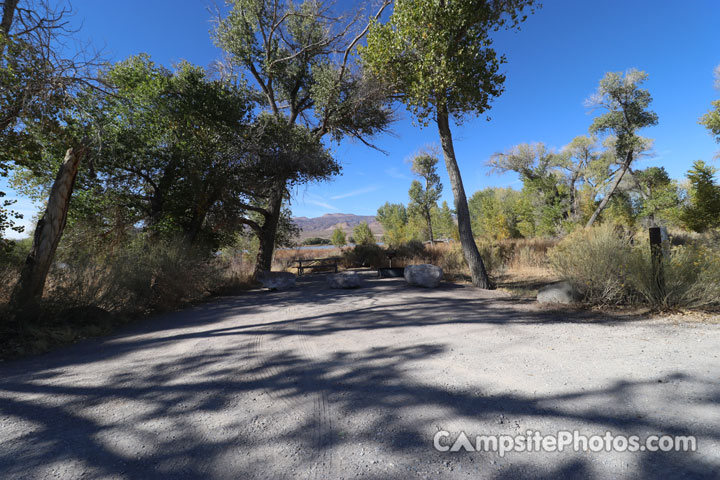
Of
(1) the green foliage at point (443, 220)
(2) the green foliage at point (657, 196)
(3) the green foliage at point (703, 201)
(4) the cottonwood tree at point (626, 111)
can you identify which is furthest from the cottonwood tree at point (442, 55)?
(1) the green foliage at point (443, 220)

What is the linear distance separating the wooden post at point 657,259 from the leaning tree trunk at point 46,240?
9.90 m

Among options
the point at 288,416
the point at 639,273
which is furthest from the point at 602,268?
the point at 288,416

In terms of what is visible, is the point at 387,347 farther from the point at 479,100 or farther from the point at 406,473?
the point at 479,100

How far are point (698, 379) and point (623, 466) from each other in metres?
1.54

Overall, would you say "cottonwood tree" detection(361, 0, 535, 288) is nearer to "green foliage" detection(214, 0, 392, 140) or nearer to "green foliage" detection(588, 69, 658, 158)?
"green foliage" detection(214, 0, 392, 140)

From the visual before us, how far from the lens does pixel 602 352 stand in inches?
111

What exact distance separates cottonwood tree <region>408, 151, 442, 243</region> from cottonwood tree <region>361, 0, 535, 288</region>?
811 inches

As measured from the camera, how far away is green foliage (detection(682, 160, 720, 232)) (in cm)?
1600

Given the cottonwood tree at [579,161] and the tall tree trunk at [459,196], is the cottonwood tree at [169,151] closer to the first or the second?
the tall tree trunk at [459,196]

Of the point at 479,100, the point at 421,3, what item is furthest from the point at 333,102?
the point at 479,100

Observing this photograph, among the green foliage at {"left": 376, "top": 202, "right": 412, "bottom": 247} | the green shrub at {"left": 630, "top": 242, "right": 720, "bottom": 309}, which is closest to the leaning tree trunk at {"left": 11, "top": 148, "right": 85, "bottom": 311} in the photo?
the green shrub at {"left": 630, "top": 242, "right": 720, "bottom": 309}

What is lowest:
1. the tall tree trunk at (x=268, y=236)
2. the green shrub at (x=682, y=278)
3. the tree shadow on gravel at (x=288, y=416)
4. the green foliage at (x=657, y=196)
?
the tree shadow on gravel at (x=288, y=416)

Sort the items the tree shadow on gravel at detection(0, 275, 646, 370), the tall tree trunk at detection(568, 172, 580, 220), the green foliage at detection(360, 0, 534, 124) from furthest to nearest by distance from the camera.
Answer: the tall tree trunk at detection(568, 172, 580, 220)
the green foliage at detection(360, 0, 534, 124)
the tree shadow on gravel at detection(0, 275, 646, 370)

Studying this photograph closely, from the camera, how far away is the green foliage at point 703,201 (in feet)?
52.5
